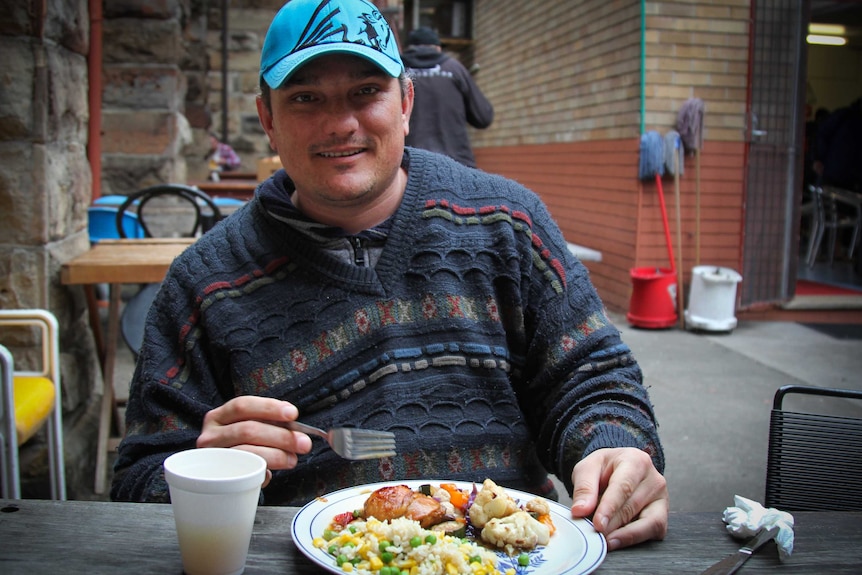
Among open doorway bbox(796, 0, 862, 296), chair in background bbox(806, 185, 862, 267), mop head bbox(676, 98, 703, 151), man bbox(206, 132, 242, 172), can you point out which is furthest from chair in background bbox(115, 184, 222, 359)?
chair in background bbox(806, 185, 862, 267)

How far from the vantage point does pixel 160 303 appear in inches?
66.6

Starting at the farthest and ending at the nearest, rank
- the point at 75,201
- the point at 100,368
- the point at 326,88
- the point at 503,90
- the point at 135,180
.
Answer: the point at 503,90 < the point at 135,180 < the point at 100,368 < the point at 75,201 < the point at 326,88

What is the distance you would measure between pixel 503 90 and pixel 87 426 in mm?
8273

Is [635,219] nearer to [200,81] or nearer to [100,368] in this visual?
[100,368]

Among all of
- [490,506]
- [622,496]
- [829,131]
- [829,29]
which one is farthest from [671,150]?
[829,29]

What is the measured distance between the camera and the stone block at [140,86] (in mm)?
5648

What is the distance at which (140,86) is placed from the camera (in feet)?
18.7

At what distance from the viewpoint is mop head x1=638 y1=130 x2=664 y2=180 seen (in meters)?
6.61

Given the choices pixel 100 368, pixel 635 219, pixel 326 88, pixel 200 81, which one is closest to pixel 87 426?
pixel 100 368

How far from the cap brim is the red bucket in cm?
529

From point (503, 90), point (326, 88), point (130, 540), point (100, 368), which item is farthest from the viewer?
point (503, 90)

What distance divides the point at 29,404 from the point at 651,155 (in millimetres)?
5218

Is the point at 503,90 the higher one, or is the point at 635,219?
the point at 503,90

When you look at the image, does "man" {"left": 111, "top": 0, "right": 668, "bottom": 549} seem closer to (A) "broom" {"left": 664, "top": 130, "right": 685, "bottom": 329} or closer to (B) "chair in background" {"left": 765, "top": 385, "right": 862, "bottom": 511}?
(B) "chair in background" {"left": 765, "top": 385, "right": 862, "bottom": 511}
